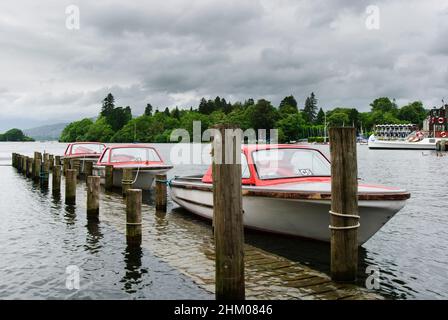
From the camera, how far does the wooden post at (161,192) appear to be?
14523 millimetres

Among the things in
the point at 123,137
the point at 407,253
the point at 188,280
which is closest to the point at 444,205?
the point at 407,253

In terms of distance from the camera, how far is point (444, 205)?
19.8 m

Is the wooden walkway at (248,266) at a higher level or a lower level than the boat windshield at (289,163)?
lower

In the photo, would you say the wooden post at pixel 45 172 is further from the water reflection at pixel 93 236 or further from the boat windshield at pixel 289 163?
the boat windshield at pixel 289 163

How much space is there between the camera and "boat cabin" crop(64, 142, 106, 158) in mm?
28556

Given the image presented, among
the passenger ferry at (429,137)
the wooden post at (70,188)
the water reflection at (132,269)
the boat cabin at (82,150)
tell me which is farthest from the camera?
the passenger ferry at (429,137)

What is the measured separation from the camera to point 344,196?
6945 millimetres

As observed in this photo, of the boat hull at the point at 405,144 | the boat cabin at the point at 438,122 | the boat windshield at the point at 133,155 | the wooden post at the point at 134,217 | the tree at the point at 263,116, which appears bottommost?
the wooden post at the point at 134,217

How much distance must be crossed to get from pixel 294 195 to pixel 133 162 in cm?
1365

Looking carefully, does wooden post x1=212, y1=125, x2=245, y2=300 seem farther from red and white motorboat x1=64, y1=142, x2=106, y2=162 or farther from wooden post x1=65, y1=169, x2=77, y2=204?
red and white motorboat x1=64, y1=142, x2=106, y2=162

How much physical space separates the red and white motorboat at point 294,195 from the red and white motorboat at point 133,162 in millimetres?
8158

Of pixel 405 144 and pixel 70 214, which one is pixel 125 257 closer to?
pixel 70 214

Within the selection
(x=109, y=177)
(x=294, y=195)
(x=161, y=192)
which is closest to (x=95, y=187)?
(x=161, y=192)

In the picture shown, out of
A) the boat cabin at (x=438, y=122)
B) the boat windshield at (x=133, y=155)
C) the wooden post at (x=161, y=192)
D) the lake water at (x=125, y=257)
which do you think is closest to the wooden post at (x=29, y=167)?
the boat windshield at (x=133, y=155)
